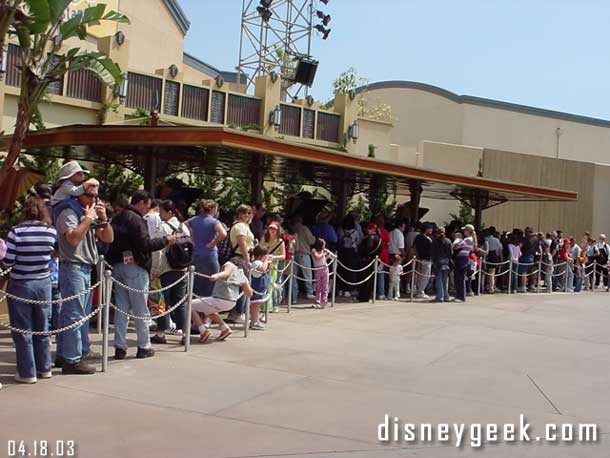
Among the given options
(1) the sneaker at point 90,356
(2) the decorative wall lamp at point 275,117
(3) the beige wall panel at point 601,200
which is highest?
(2) the decorative wall lamp at point 275,117

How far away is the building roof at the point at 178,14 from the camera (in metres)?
31.2

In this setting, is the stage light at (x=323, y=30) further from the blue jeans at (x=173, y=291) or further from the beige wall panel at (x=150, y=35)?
the blue jeans at (x=173, y=291)

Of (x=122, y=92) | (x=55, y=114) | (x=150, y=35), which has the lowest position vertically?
(x=55, y=114)

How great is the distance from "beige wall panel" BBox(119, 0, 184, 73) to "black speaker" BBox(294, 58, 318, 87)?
4.99 meters

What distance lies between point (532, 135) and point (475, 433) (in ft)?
111

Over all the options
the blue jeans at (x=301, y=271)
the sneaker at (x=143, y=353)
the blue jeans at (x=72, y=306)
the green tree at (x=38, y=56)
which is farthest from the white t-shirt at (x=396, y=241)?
the blue jeans at (x=72, y=306)

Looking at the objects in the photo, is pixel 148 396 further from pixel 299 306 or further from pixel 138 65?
pixel 138 65

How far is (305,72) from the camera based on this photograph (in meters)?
32.5

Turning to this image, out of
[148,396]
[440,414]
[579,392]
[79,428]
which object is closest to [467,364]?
[579,392]

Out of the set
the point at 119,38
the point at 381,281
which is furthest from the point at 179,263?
the point at 119,38

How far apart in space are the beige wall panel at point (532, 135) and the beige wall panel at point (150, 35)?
552 inches

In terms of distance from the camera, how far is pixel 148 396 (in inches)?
292

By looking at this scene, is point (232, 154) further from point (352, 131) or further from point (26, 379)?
point (352, 131)

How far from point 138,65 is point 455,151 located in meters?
13.4
